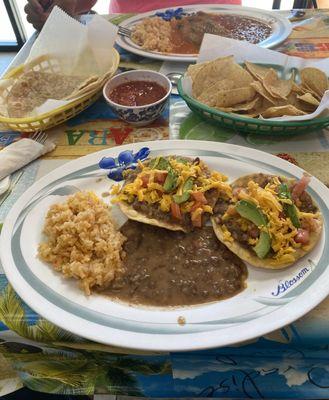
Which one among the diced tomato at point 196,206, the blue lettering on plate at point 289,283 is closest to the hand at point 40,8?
the diced tomato at point 196,206

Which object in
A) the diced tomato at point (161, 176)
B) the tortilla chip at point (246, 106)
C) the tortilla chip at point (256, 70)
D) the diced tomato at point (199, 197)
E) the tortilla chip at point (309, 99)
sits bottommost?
the diced tomato at point (199, 197)

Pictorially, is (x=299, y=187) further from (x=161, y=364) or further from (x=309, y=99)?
(x=161, y=364)

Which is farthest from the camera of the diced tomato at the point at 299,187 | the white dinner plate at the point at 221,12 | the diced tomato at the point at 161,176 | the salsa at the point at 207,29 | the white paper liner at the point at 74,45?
the salsa at the point at 207,29

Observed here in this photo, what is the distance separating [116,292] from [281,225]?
0.67 meters

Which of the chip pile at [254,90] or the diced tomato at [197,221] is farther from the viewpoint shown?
the chip pile at [254,90]

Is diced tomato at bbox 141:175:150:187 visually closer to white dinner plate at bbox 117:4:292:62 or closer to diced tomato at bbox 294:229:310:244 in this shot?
diced tomato at bbox 294:229:310:244

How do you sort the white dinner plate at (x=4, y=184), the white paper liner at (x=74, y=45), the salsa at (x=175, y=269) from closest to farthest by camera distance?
the salsa at (x=175, y=269), the white dinner plate at (x=4, y=184), the white paper liner at (x=74, y=45)

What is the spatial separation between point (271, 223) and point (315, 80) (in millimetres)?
1034

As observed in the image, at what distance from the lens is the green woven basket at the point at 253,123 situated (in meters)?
1.86

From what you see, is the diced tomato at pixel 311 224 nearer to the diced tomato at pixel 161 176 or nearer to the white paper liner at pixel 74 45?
the diced tomato at pixel 161 176

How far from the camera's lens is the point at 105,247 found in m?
1.45

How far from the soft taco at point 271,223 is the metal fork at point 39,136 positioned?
3.51 ft

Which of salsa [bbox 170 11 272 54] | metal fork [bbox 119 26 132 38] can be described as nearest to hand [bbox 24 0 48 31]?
metal fork [bbox 119 26 132 38]

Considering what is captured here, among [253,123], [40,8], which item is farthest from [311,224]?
[40,8]
